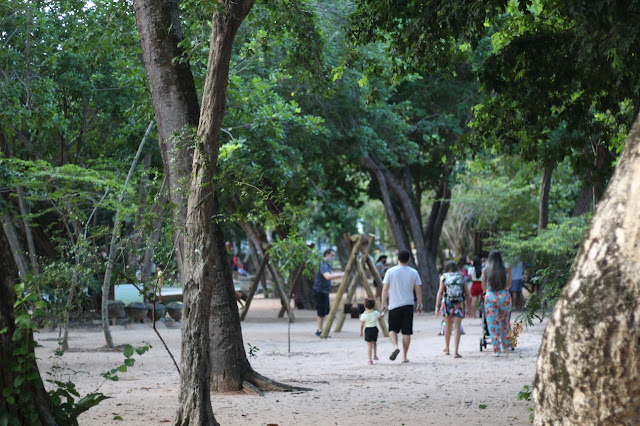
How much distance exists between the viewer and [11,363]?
5070 mm

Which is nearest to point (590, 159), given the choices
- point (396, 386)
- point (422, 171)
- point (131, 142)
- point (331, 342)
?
point (396, 386)

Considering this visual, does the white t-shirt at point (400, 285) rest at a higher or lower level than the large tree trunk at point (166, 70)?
lower

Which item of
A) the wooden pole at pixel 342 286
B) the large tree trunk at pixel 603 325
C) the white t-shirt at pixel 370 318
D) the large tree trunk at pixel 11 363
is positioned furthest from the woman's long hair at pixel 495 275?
the large tree trunk at pixel 603 325

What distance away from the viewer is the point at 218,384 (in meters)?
9.12

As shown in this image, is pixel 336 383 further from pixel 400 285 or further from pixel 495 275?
pixel 495 275

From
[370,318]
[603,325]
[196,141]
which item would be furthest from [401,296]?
[603,325]

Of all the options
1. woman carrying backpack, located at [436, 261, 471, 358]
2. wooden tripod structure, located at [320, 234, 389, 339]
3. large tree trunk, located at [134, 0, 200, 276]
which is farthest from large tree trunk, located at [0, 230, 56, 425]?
wooden tripod structure, located at [320, 234, 389, 339]

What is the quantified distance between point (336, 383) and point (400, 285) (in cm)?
262

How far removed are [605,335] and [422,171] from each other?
947 inches

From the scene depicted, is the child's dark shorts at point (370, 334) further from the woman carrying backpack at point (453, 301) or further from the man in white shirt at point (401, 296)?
the woman carrying backpack at point (453, 301)

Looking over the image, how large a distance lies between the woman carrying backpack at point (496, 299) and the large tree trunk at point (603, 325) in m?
11.0

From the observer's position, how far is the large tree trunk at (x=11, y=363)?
5.06 m

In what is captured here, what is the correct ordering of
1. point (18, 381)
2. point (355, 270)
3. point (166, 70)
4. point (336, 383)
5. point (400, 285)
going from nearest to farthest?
point (18, 381) → point (166, 70) → point (336, 383) → point (400, 285) → point (355, 270)

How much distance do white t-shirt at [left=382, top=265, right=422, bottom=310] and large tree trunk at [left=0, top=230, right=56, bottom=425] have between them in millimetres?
7950
